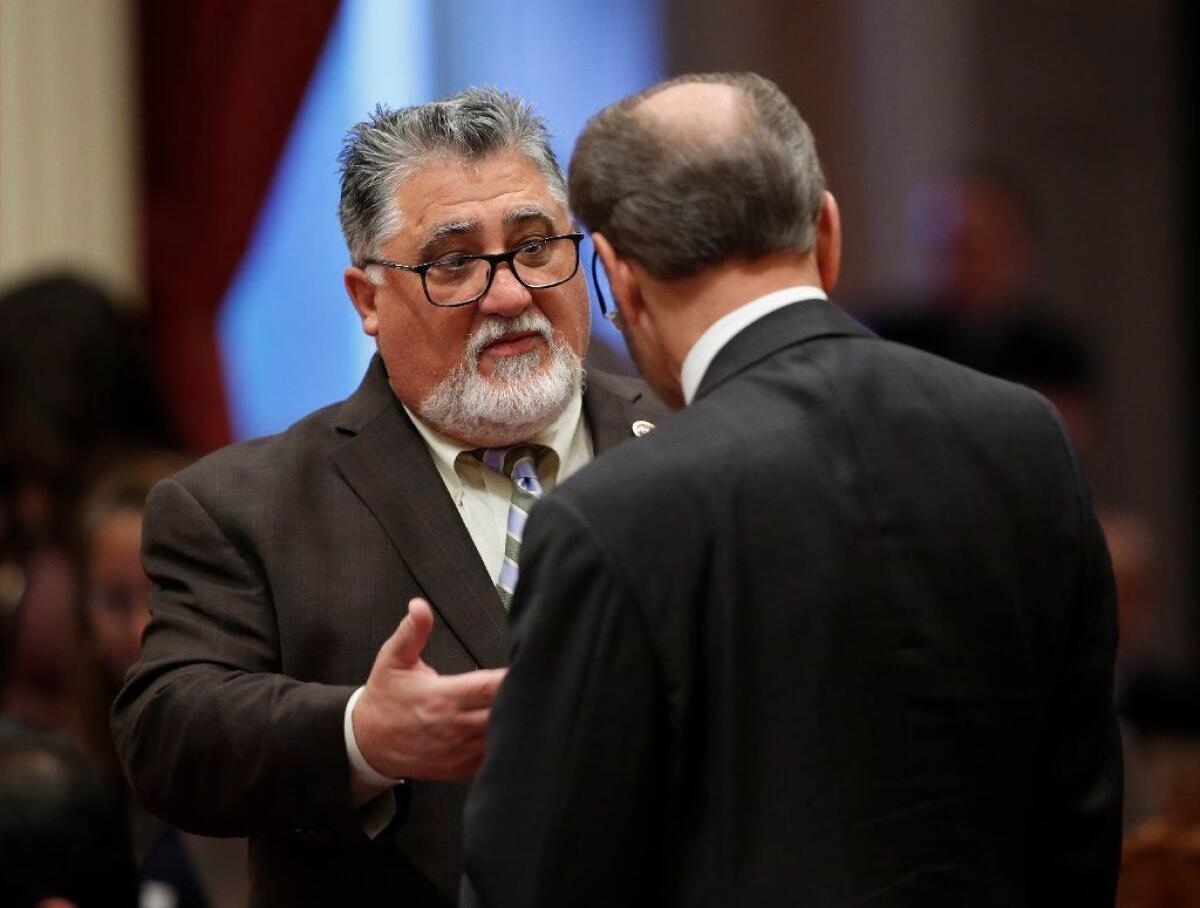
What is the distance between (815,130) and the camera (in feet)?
22.4

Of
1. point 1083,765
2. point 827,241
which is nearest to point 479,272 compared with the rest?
point 827,241

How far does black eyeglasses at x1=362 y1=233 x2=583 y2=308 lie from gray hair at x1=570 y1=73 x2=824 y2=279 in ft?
1.87

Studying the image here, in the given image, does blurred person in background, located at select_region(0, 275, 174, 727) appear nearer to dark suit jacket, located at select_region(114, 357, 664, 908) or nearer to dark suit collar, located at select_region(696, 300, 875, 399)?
dark suit jacket, located at select_region(114, 357, 664, 908)

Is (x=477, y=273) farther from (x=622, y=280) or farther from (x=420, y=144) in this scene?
(x=622, y=280)

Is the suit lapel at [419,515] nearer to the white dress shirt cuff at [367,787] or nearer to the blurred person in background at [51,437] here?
the white dress shirt cuff at [367,787]

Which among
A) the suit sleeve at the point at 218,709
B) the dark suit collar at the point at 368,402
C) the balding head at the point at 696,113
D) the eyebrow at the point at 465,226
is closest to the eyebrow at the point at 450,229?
the eyebrow at the point at 465,226

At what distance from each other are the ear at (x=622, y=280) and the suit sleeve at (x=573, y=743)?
250 millimetres

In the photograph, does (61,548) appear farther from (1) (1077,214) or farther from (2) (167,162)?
(1) (1077,214)

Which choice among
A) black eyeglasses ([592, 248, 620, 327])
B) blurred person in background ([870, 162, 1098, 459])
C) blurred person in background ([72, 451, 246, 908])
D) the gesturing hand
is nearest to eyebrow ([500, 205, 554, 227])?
black eyeglasses ([592, 248, 620, 327])

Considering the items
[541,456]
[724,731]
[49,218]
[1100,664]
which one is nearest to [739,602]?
[724,731]

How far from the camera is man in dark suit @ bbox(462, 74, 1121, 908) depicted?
1958 millimetres

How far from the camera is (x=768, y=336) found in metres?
2.07

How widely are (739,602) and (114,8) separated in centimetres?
430

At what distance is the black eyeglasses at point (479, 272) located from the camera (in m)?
2.65
